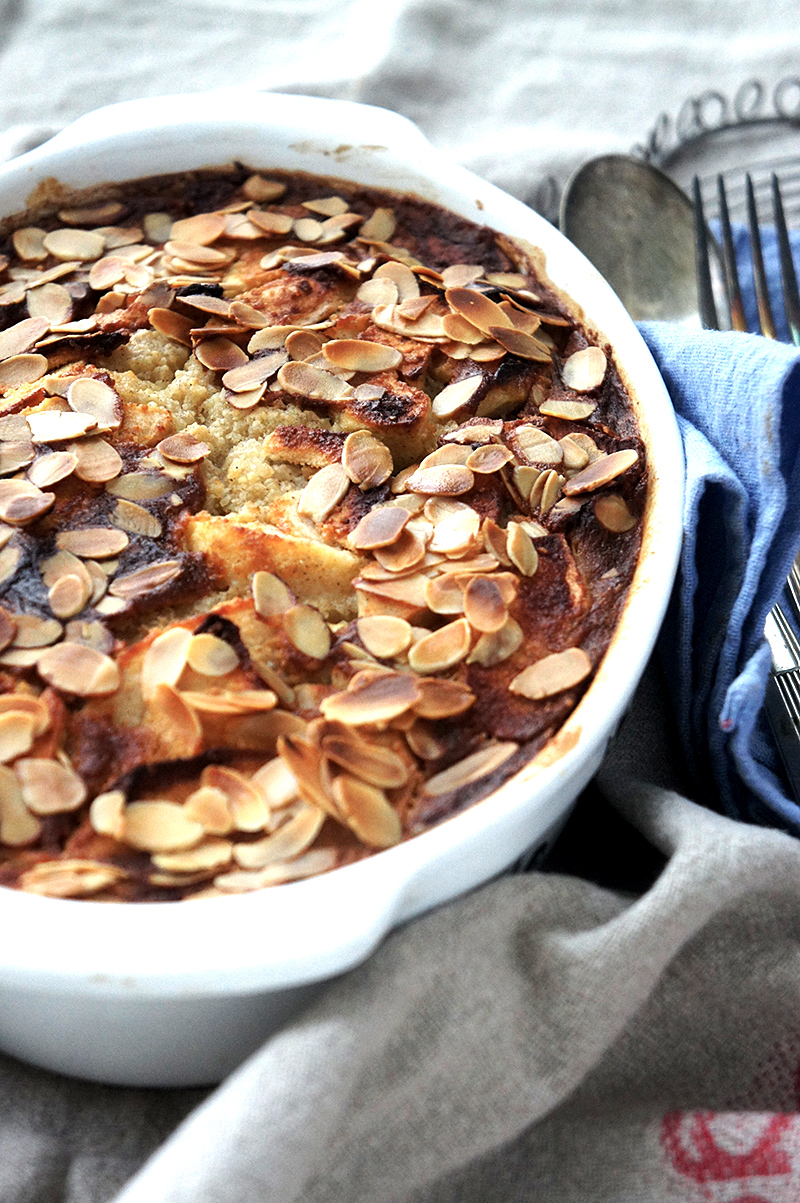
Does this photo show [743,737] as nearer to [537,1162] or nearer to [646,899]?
[646,899]

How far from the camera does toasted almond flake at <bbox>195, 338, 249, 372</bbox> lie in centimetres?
152

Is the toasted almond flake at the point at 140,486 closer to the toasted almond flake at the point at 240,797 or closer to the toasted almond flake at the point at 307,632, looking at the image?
the toasted almond flake at the point at 307,632

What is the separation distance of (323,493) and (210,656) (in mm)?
275

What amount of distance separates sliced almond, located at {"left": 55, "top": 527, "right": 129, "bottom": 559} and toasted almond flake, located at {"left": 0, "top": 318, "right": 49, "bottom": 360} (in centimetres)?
32

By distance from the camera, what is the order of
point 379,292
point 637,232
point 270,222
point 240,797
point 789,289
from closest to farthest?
point 240,797 → point 379,292 → point 270,222 → point 789,289 → point 637,232

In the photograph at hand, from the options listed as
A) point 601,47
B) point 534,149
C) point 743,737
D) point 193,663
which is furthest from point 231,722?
point 601,47

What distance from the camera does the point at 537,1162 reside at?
121cm

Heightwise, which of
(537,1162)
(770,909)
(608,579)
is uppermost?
(608,579)

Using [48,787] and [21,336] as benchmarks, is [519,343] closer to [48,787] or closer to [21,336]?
[21,336]

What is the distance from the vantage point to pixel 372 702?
1211mm

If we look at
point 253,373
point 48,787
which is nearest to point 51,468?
point 253,373

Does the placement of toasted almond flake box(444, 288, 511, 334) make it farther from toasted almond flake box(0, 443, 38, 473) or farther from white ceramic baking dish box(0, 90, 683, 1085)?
toasted almond flake box(0, 443, 38, 473)

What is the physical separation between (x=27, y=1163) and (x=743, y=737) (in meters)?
0.89

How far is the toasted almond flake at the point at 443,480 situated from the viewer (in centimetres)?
139
